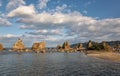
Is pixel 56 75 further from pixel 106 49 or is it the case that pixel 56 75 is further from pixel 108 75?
pixel 106 49

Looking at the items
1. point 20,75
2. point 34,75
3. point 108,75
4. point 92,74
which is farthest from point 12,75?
point 108,75

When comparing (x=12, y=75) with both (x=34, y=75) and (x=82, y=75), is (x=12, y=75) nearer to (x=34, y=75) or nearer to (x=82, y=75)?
(x=34, y=75)

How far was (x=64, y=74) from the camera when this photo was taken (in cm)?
4884

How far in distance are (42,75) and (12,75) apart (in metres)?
6.53

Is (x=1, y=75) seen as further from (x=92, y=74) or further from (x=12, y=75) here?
(x=92, y=74)

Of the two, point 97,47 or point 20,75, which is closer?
point 20,75

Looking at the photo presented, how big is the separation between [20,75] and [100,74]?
17793 millimetres

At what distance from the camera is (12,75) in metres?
47.7

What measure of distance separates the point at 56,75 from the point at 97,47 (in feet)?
486

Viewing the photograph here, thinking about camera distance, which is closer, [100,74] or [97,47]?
[100,74]

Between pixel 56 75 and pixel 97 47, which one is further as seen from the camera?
pixel 97 47

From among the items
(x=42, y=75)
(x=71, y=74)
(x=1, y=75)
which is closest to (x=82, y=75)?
(x=71, y=74)

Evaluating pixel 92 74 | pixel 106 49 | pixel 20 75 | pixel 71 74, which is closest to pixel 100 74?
pixel 92 74

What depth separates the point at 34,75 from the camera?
48.1 metres
